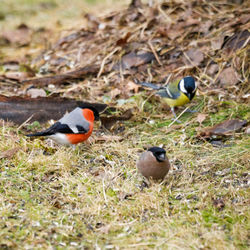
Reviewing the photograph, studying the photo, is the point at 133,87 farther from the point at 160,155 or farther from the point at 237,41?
the point at 160,155

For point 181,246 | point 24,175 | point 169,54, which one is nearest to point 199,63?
point 169,54

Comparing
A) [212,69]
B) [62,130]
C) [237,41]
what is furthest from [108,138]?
[237,41]

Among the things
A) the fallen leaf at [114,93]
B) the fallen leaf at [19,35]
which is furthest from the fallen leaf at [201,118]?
the fallen leaf at [19,35]

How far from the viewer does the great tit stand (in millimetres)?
6000

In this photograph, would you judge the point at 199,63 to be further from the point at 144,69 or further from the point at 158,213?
the point at 158,213

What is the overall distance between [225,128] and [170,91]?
1.08 meters

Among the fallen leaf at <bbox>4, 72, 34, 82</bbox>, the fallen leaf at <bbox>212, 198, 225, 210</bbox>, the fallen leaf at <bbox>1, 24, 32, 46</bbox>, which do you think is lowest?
the fallen leaf at <bbox>1, 24, 32, 46</bbox>

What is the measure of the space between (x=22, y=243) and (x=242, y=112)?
11.4 feet

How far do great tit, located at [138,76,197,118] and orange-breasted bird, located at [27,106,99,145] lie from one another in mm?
1324

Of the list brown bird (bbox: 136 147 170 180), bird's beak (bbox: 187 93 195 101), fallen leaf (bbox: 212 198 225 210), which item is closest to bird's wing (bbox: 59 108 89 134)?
brown bird (bbox: 136 147 170 180)

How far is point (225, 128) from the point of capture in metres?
5.40

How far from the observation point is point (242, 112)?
5797mm

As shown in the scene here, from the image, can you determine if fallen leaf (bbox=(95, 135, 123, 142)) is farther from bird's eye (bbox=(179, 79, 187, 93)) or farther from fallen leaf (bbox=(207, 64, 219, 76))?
fallen leaf (bbox=(207, 64, 219, 76))

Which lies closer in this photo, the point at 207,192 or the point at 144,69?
the point at 207,192
